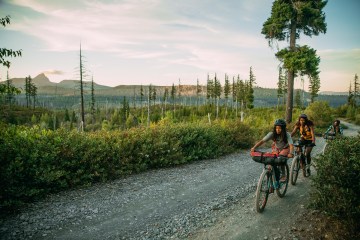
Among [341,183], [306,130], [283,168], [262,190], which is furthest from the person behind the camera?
[306,130]

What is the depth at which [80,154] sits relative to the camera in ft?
26.6

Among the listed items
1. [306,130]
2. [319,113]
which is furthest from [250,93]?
[306,130]

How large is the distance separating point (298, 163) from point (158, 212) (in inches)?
196

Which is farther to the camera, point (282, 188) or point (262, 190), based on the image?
point (282, 188)

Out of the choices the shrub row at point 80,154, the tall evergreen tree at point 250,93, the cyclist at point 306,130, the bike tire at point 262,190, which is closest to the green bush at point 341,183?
the bike tire at point 262,190

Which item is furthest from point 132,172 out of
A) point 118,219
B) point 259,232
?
point 259,232

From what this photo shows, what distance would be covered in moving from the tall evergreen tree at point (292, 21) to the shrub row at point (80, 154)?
14600 millimetres

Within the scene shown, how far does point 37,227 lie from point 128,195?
252cm

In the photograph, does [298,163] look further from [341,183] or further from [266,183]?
[341,183]

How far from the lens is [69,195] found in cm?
715

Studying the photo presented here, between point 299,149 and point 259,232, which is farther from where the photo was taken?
point 299,149

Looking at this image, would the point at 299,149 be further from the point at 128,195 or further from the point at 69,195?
the point at 69,195

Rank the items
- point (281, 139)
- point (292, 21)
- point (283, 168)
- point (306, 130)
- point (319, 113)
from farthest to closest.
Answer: point (319, 113), point (292, 21), point (306, 130), point (281, 139), point (283, 168)

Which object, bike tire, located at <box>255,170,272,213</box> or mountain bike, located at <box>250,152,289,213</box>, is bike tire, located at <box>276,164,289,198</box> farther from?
bike tire, located at <box>255,170,272,213</box>
